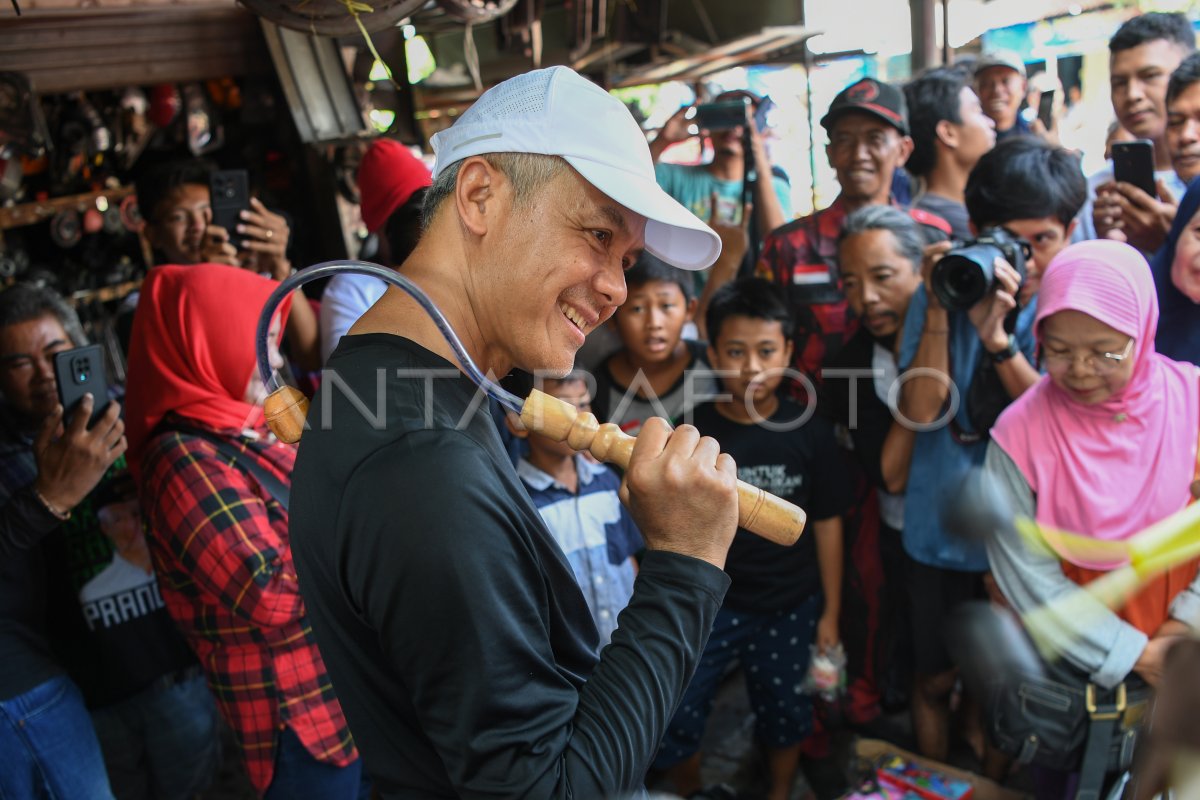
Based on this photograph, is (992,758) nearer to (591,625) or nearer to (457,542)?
(591,625)

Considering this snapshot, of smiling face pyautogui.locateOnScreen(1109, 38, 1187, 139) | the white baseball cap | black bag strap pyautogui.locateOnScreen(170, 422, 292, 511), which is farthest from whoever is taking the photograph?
smiling face pyautogui.locateOnScreen(1109, 38, 1187, 139)

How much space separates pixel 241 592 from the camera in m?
1.83

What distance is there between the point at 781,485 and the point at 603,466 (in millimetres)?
509

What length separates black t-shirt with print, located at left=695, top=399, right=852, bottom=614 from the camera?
8.50 ft

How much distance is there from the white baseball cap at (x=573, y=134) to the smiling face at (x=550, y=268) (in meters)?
0.03

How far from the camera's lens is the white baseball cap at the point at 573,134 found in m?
1.04

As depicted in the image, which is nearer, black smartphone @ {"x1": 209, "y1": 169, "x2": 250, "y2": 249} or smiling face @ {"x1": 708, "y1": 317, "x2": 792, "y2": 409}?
smiling face @ {"x1": 708, "y1": 317, "x2": 792, "y2": 409}

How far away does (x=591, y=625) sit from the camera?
3.71 feet

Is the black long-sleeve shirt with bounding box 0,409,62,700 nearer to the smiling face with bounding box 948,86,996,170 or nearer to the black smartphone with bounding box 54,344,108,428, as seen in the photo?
the black smartphone with bounding box 54,344,108,428

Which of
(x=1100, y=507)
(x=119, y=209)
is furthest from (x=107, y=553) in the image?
(x=119, y=209)

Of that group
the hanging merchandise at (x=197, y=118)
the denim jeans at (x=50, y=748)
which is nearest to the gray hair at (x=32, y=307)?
the denim jeans at (x=50, y=748)

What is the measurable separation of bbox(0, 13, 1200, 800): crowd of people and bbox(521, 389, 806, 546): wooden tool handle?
4 centimetres

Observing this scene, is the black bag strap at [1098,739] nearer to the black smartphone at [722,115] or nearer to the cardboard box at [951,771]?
the cardboard box at [951,771]

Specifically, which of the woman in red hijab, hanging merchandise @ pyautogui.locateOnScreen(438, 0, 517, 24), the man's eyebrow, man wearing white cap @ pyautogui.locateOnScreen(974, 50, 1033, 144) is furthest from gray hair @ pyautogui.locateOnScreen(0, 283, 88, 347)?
man wearing white cap @ pyautogui.locateOnScreen(974, 50, 1033, 144)
